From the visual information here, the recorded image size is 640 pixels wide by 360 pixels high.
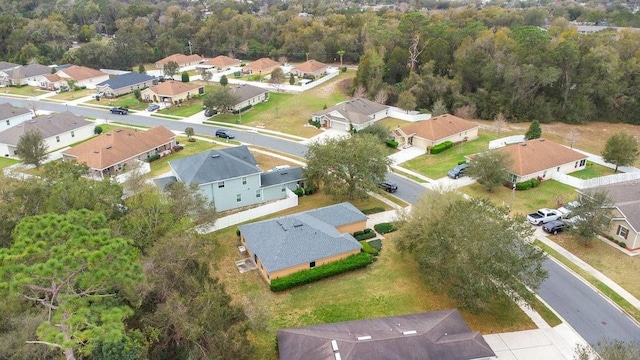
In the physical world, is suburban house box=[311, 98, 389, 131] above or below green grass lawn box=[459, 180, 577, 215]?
above

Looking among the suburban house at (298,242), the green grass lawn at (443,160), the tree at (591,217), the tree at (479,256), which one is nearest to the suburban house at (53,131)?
the suburban house at (298,242)

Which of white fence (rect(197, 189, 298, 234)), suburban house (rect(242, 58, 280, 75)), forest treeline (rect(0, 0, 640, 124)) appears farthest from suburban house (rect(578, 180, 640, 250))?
suburban house (rect(242, 58, 280, 75))

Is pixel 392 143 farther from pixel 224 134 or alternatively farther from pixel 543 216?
pixel 543 216

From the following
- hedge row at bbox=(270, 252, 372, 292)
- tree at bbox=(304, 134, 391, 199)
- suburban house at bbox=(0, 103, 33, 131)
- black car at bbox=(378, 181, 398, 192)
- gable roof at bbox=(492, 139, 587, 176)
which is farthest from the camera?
suburban house at bbox=(0, 103, 33, 131)

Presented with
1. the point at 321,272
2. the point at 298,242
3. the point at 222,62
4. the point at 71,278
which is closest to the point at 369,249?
the point at 321,272

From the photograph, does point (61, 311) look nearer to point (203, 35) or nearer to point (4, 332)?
point (4, 332)

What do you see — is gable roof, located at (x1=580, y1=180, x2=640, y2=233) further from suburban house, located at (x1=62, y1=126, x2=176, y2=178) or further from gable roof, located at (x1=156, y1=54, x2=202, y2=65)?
gable roof, located at (x1=156, y1=54, x2=202, y2=65)
